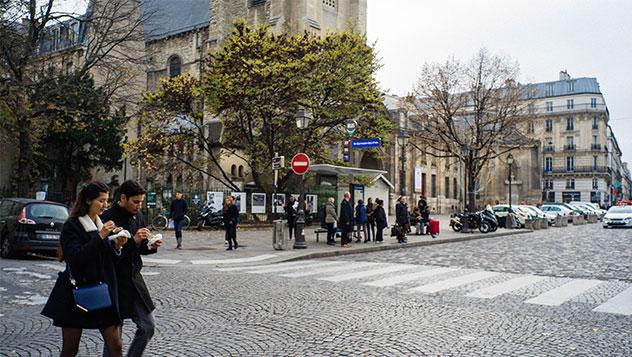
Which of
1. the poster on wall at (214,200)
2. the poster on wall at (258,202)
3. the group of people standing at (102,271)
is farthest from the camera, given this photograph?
the poster on wall at (258,202)

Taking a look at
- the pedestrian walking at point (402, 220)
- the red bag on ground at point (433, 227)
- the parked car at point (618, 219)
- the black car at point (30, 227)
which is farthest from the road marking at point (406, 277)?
the parked car at point (618, 219)

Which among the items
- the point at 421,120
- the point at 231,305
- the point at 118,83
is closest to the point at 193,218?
the point at 118,83

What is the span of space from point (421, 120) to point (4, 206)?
2692cm

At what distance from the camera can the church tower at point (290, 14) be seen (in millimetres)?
40094

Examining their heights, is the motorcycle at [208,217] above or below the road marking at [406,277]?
above

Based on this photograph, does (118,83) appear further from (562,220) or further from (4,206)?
(562,220)

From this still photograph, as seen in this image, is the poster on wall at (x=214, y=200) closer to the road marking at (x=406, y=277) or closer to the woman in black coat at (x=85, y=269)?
the road marking at (x=406, y=277)

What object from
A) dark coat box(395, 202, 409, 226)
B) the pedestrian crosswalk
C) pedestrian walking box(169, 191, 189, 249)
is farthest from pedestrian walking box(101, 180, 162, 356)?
dark coat box(395, 202, 409, 226)

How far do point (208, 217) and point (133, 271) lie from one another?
71.4ft

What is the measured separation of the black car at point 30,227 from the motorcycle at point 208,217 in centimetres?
1110

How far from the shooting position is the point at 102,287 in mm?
3682

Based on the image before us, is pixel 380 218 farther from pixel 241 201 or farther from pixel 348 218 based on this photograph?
pixel 241 201

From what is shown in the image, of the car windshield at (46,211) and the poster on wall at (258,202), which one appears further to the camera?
the poster on wall at (258,202)

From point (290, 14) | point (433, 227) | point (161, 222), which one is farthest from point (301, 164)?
point (290, 14)
